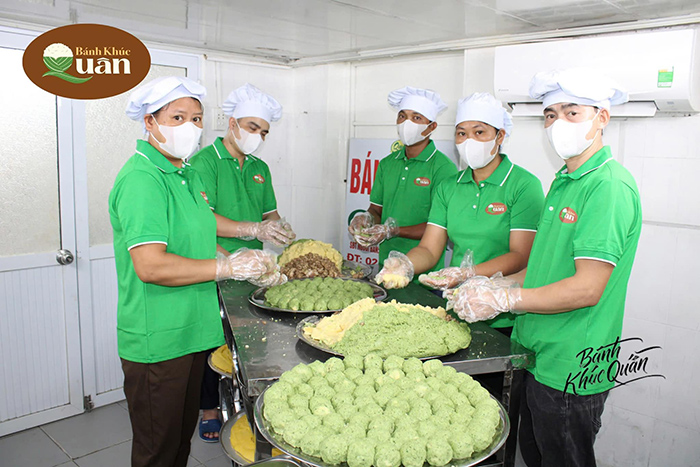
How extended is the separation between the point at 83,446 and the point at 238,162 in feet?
6.64

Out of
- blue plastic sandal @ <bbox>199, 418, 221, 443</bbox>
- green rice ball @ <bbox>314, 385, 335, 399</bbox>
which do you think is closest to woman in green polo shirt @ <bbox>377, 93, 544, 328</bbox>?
green rice ball @ <bbox>314, 385, 335, 399</bbox>

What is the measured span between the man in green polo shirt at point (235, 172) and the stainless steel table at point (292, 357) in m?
1.12

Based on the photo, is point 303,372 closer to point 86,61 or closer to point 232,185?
point 232,185

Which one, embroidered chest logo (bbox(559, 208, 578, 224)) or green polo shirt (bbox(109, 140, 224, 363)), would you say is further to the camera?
green polo shirt (bbox(109, 140, 224, 363))

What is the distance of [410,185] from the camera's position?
3.55 m

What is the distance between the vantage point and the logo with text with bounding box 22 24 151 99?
349 centimetres

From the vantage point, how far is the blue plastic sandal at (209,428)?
347 centimetres

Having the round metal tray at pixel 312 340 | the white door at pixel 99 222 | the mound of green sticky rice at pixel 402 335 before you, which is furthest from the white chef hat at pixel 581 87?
the white door at pixel 99 222

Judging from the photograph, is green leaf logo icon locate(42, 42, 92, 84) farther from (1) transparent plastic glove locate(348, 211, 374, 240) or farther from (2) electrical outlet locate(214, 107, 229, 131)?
(1) transparent plastic glove locate(348, 211, 374, 240)

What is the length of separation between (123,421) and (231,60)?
9.44 feet

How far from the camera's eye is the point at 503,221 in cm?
258

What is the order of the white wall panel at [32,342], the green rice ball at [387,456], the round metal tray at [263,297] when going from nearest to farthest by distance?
1. the green rice ball at [387,456]
2. the round metal tray at [263,297]
3. the white wall panel at [32,342]

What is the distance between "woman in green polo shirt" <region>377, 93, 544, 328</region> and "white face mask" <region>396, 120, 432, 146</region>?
29.0 inches

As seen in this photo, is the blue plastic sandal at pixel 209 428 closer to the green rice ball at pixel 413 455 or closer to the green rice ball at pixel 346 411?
the green rice ball at pixel 346 411
